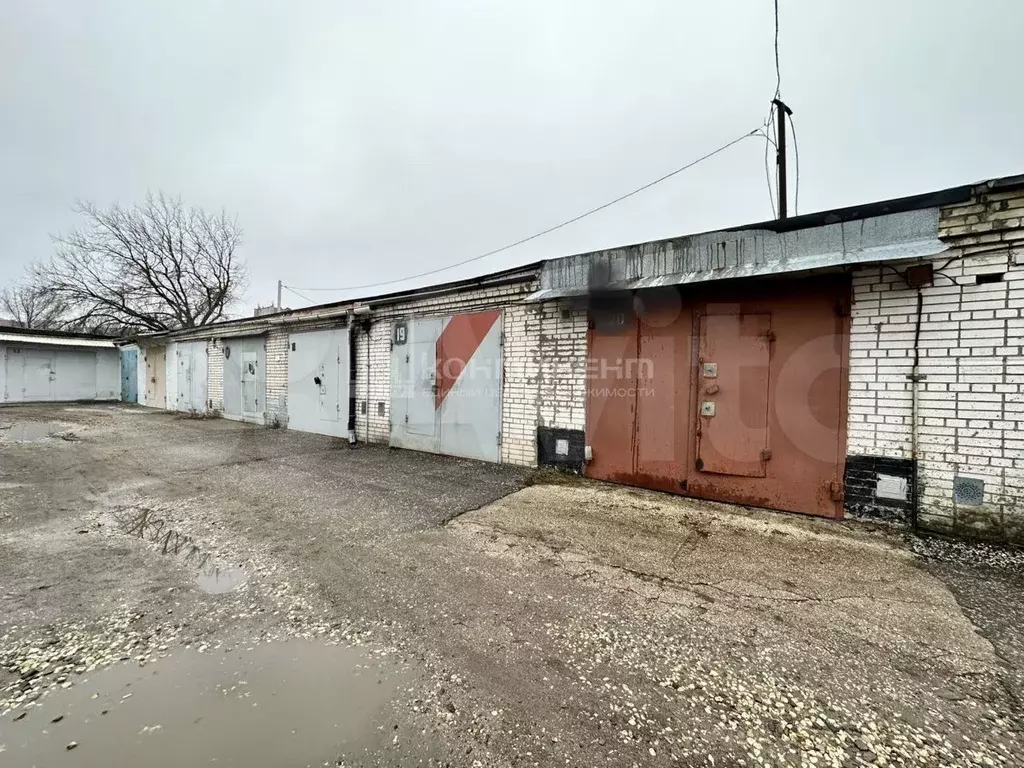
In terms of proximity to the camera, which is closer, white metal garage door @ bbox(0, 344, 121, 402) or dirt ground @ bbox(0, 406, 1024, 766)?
dirt ground @ bbox(0, 406, 1024, 766)

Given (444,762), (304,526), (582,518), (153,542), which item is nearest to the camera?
(444,762)

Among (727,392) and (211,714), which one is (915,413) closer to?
(727,392)

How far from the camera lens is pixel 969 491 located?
10.9 ft

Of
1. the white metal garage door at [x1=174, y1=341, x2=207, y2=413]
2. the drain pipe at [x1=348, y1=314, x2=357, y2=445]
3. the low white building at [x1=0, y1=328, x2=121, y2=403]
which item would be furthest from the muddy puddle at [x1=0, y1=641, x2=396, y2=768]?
the low white building at [x1=0, y1=328, x2=121, y2=403]

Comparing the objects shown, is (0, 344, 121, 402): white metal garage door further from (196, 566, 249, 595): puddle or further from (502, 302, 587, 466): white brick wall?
(196, 566, 249, 595): puddle

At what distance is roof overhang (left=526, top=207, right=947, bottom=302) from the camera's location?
3443 mm

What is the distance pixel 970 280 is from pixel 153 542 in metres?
6.83

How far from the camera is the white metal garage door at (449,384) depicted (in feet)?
20.7

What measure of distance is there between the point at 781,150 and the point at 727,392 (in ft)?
22.2

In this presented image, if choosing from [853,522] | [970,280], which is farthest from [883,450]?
[970,280]

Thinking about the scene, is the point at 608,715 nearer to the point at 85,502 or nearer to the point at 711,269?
the point at 711,269

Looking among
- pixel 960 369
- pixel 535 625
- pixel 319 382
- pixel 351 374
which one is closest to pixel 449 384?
pixel 351 374

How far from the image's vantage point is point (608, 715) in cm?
161

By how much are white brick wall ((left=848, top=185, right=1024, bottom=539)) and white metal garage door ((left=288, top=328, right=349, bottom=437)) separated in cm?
817
